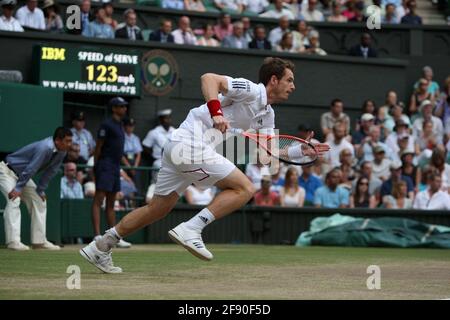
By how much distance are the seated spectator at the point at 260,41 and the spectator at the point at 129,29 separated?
268 centimetres

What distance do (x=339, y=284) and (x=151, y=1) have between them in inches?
540

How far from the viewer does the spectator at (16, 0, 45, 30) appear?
Result: 19.5 m

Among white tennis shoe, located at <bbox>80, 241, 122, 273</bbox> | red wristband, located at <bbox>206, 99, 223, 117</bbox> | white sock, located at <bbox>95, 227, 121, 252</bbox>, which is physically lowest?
white tennis shoe, located at <bbox>80, 241, 122, 273</bbox>

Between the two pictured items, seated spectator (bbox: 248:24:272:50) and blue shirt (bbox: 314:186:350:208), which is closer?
blue shirt (bbox: 314:186:350:208)

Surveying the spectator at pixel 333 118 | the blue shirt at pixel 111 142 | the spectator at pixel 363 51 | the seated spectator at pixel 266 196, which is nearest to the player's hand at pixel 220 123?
the blue shirt at pixel 111 142

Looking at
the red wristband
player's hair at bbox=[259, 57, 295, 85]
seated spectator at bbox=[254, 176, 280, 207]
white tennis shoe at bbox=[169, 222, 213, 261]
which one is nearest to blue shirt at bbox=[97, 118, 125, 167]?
seated spectator at bbox=[254, 176, 280, 207]

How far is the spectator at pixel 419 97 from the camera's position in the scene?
22.7m

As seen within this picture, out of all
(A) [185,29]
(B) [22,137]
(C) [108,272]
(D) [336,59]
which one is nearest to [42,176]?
(B) [22,137]

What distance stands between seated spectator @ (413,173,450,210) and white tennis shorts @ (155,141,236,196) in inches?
405

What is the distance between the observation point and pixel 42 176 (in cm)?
1510

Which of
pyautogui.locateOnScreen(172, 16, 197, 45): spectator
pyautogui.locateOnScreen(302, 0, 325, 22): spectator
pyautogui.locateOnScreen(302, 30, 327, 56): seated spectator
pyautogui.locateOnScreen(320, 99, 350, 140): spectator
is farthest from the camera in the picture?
pyautogui.locateOnScreen(302, 0, 325, 22): spectator

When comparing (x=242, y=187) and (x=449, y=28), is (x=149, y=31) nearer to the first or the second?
(x=449, y=28)

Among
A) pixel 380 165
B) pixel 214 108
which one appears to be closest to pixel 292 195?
pixel 380 165

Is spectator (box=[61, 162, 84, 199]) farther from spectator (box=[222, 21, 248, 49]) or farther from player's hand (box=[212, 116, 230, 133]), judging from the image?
player's hand (box=[212, 116, 230, 133])
